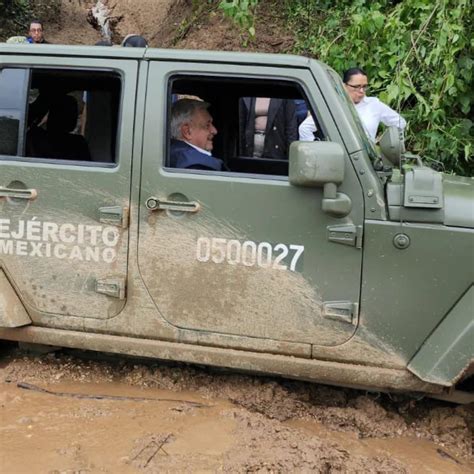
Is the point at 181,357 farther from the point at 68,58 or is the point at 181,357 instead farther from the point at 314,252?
the point at 68,58

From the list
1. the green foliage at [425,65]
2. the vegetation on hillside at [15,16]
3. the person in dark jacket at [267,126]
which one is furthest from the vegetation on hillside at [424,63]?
the vegetation on hillside at [15,16]

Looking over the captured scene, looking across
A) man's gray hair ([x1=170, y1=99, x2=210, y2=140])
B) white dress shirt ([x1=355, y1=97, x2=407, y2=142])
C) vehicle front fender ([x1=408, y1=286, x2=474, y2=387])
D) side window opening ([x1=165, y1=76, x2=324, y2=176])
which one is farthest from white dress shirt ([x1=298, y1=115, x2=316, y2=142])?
white dress shirt ([x1=355, y1=97, x2=407, y2=142])

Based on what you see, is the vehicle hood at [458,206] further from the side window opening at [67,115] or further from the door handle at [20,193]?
the door handle at [20,193]

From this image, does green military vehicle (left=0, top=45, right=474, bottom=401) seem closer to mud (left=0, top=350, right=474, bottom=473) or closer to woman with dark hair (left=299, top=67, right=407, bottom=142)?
mud (left=0, top=350, right=474, bottom=473)

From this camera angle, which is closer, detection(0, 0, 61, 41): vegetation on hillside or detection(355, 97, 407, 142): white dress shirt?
detection(355, 97, 407, 142): white dress shirt

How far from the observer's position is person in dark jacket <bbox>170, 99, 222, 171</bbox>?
10.2 feet

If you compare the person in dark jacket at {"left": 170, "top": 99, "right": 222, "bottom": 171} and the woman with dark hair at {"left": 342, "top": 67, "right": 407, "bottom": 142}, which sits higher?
the woman with dark hair at {"left": 342, "top": 67, "right": 407, "bottom": 142}

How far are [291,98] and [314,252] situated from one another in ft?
3.42

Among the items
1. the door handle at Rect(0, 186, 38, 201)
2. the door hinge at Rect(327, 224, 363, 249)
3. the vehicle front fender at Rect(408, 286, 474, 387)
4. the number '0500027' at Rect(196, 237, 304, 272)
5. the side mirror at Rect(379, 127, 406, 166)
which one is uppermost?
the side mirror at Rect(379, 127, 406, 166)

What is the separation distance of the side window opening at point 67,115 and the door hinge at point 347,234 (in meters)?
1.18

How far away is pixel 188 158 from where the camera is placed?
122 inches

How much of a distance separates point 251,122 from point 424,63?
2.79m

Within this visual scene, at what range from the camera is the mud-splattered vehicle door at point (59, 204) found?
3.01 m

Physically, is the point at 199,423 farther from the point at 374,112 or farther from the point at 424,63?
the point at 424,63
